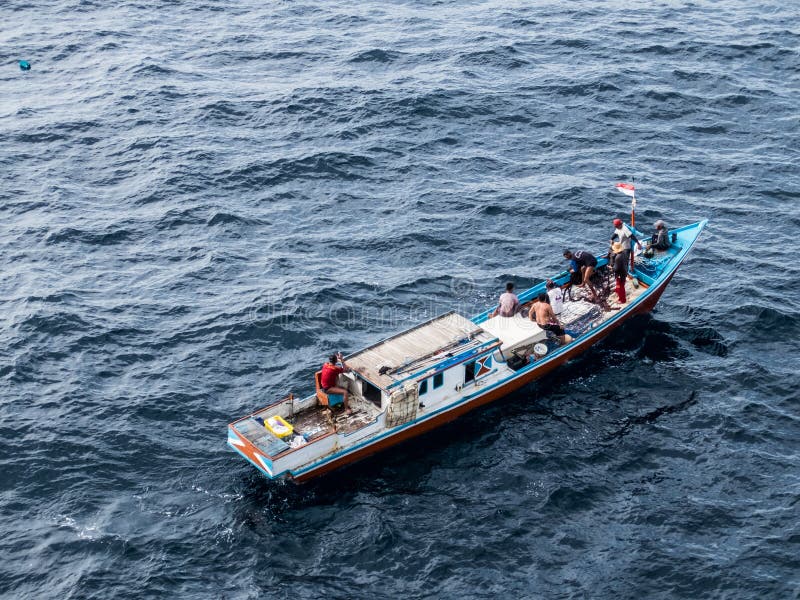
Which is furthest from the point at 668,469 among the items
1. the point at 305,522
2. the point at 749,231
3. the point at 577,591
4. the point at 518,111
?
the point at 518,111

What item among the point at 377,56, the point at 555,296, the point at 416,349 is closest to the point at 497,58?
the point at 377,56

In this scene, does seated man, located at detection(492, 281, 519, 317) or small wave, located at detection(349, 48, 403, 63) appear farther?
small wave, located at detection(349, 48, 403, 63)

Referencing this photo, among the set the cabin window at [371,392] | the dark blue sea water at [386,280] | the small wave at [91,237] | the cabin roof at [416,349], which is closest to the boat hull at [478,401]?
the dark blue sea water at [386,280]

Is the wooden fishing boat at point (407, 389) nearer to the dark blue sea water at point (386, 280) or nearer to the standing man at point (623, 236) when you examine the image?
the dark blue sea water at point (386, 280)

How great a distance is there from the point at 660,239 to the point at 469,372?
14136mm

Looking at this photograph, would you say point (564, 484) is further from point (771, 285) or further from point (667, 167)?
point (667, 167)

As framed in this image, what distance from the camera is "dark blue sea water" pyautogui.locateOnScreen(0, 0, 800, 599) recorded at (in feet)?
108

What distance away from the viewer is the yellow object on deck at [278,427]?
117ft

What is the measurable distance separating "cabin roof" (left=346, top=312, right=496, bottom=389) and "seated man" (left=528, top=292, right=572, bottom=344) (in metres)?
3.42

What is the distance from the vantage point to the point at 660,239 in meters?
46.2

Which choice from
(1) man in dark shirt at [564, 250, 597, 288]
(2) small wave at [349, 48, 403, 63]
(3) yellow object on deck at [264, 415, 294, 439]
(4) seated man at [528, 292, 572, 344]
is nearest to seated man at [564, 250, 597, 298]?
(1) man in dark shirt at [564, 250, 597, 288]

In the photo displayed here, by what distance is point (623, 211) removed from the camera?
53969mm

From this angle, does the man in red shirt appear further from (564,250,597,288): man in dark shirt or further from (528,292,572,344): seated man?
(564,250,597,288): man in dark shirt

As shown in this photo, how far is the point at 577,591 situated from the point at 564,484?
5177 mm
